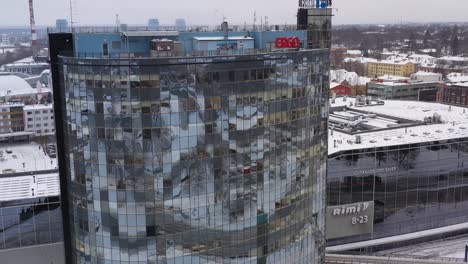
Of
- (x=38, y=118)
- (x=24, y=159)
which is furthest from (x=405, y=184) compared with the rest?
(x=38, y=118)

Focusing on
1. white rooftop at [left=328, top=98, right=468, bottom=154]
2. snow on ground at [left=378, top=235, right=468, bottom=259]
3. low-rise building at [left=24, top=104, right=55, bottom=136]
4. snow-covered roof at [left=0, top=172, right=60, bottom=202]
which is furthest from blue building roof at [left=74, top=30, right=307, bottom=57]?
low-rise building at [left=24, top=104, right=55, bottom=136]

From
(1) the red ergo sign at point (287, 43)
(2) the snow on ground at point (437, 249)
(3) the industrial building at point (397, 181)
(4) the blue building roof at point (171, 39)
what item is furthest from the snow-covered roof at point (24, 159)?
(2) the snow on ground at point (437, 249)

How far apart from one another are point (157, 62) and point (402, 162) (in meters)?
39.2

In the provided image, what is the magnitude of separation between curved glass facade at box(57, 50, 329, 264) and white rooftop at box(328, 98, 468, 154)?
77.1 feet

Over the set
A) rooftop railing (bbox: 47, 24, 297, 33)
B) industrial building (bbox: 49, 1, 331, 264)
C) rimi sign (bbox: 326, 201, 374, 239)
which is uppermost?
rooftop railing (bbox: 47, 24, 297, 33)

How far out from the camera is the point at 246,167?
36500mm

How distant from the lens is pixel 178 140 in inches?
1319

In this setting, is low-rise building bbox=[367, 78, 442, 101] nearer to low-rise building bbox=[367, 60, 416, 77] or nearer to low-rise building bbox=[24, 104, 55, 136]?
low-rise building bbox=[367, 60, 416, 77]

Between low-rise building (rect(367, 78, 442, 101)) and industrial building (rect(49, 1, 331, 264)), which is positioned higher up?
industrial building (rect(49, 1, 331, 264))

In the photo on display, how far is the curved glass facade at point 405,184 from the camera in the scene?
60188 mm

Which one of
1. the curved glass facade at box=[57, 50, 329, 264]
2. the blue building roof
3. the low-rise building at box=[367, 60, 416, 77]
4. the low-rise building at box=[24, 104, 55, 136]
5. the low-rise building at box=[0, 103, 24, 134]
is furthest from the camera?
the low-rise building at box=[367, 60, 416, 77]

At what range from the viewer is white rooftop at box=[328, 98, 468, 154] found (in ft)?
205

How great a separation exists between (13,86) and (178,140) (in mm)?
146123

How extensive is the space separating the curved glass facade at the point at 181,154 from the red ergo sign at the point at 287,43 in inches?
44.6
